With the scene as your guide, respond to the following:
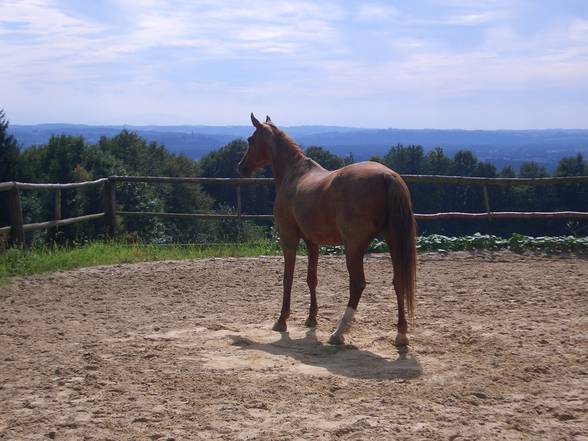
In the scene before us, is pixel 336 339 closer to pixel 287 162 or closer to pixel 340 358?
pixel 340 358

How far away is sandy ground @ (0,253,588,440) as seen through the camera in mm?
4070

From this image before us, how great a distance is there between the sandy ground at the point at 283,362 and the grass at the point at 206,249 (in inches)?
43.1

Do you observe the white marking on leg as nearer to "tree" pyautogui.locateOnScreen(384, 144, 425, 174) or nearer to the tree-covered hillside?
the tree-covered hillside

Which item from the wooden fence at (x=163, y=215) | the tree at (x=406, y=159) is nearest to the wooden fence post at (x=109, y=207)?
the wooden fence at (x=163, y=215)

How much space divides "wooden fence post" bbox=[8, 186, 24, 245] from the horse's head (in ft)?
14.3

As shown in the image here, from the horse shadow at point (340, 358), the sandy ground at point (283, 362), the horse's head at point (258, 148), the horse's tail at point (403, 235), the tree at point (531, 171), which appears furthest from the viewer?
the tree at point (531, 171)

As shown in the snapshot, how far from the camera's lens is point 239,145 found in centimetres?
3922

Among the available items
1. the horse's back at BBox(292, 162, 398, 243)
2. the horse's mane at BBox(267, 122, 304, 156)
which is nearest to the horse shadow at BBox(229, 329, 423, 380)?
the horse's back at BBox(292, 162, 398, 243)

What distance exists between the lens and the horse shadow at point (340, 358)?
16.7 feet

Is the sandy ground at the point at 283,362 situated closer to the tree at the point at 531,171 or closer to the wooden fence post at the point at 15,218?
Answer: the wooden fence post at the point at 15,218

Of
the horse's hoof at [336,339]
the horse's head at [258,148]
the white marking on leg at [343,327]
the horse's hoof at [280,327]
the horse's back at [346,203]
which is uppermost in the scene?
the horse's head at [258,148]

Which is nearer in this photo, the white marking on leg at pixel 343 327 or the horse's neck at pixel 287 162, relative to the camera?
the white marking on leg at pixel 343 327

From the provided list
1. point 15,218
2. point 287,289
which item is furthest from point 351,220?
point 15,218

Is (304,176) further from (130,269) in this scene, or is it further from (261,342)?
(130,269)
